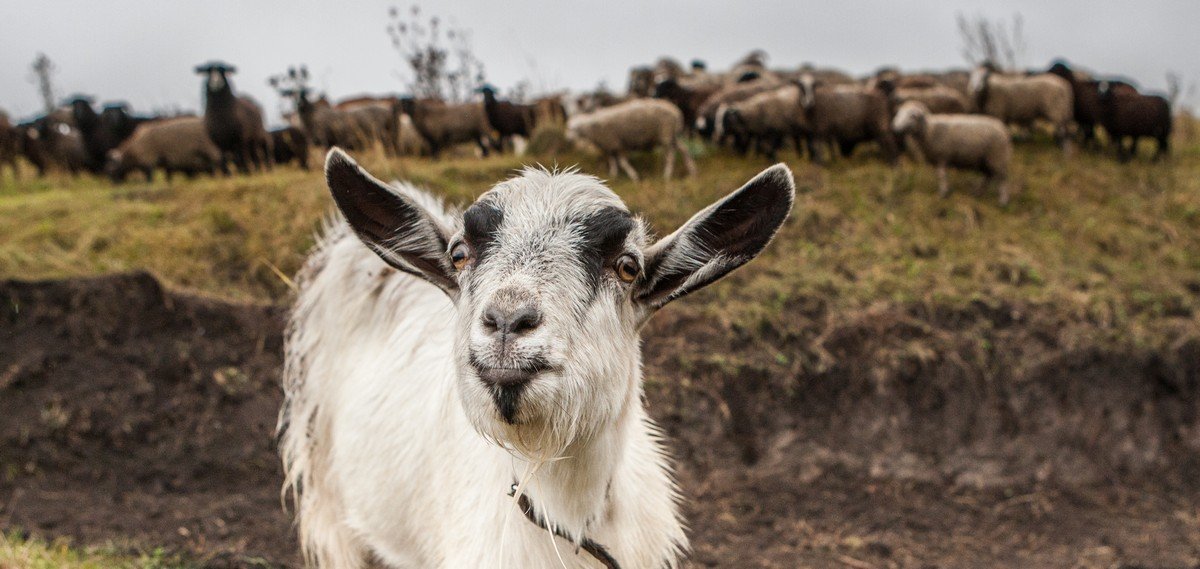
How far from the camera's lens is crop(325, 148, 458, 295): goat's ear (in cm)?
298

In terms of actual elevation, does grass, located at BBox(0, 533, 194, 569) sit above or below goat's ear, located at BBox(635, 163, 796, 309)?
below

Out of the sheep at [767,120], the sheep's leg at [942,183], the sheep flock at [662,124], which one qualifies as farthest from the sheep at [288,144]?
the sheep's leg at [942,183]

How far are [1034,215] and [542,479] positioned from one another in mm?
8100

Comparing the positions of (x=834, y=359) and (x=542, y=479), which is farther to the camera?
(x=834, y=359)

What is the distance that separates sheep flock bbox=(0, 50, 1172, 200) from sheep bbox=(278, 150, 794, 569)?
6.48m

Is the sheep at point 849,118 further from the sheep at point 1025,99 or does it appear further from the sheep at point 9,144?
the sheep at point 9,144

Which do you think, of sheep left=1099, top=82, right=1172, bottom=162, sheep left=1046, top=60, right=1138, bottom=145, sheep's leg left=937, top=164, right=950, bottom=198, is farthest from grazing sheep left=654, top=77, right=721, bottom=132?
sheep left=1099, top=82, right=1172, bottom=162

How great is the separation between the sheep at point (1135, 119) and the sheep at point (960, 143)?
2.89 metres

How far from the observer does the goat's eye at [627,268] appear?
279cm

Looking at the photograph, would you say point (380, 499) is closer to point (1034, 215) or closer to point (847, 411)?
point (847, 411)

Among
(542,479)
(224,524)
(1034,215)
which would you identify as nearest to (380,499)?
(542,479)

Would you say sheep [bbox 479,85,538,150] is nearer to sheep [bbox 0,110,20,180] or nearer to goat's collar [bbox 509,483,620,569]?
sheep [bbox 0,110,20,180]

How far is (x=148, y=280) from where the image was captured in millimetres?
7504

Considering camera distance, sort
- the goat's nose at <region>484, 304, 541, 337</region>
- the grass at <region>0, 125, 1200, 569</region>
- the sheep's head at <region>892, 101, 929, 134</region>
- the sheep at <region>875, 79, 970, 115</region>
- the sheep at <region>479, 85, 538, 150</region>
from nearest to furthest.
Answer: the goat's nose at <region>484, 304, 541, 337</region>, the grass at <region>0, 125, 1200, 569</region>, the sheep's head at <region>892, 101, 929, 134</region>, the sheep at <region>875, 79, 970, 115</region>, the sheep at <region>479, 85, 538, 150</region>
